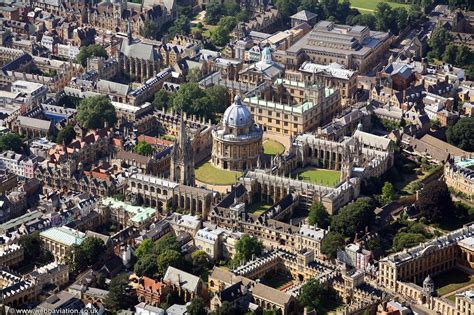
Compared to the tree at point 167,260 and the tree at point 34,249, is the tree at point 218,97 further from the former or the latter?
the tree at point 167,260

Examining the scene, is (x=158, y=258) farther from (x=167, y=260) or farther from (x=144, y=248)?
(x=144, y=248)

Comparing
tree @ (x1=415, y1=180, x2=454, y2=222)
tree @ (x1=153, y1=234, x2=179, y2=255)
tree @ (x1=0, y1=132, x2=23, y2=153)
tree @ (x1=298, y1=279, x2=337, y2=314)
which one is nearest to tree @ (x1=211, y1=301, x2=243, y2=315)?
tree @ (x1=298, y1=279, x2=337, y2=314)

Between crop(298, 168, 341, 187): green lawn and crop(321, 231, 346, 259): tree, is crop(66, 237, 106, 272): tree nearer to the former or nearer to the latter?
crop(321, 231, 346, 259): tree

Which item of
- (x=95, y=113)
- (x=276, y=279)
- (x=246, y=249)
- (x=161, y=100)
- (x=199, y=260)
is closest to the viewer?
(x=276, y=279)

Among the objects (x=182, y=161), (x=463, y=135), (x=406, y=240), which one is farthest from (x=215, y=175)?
(x=463, y=135)

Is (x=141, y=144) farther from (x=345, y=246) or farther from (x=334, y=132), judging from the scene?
(x=345, y=246)

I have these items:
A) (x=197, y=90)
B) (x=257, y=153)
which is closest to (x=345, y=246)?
(x=257, y=153)
